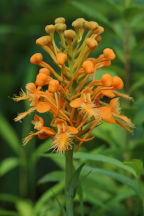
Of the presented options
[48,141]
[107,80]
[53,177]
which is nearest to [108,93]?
[107,80]

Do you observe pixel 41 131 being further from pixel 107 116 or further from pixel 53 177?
pixel 53 177

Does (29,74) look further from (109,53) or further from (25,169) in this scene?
(109,53)

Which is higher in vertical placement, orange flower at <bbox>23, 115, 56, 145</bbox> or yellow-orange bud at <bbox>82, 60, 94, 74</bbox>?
yellow-orange bud at <bbox>82, 60, 94, 74</bbox>

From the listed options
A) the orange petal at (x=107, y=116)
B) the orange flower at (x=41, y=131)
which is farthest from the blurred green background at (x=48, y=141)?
the orange flower at (x=41, y=131)

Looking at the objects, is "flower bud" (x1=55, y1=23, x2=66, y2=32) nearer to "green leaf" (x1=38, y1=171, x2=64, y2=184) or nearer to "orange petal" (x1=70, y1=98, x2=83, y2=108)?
"orange petal" (x1=70, y1=98, x2=83, y2=108)

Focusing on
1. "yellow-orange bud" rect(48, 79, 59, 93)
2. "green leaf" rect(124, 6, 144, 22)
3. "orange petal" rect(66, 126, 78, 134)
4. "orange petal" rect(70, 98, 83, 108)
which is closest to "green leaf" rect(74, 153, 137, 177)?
"orange petal" rect(66, 126, 78, 134)

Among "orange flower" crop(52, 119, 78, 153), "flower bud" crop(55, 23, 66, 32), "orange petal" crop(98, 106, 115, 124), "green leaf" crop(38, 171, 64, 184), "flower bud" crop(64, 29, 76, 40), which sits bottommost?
"green leaf" crop(38, 171, 64, 184)
